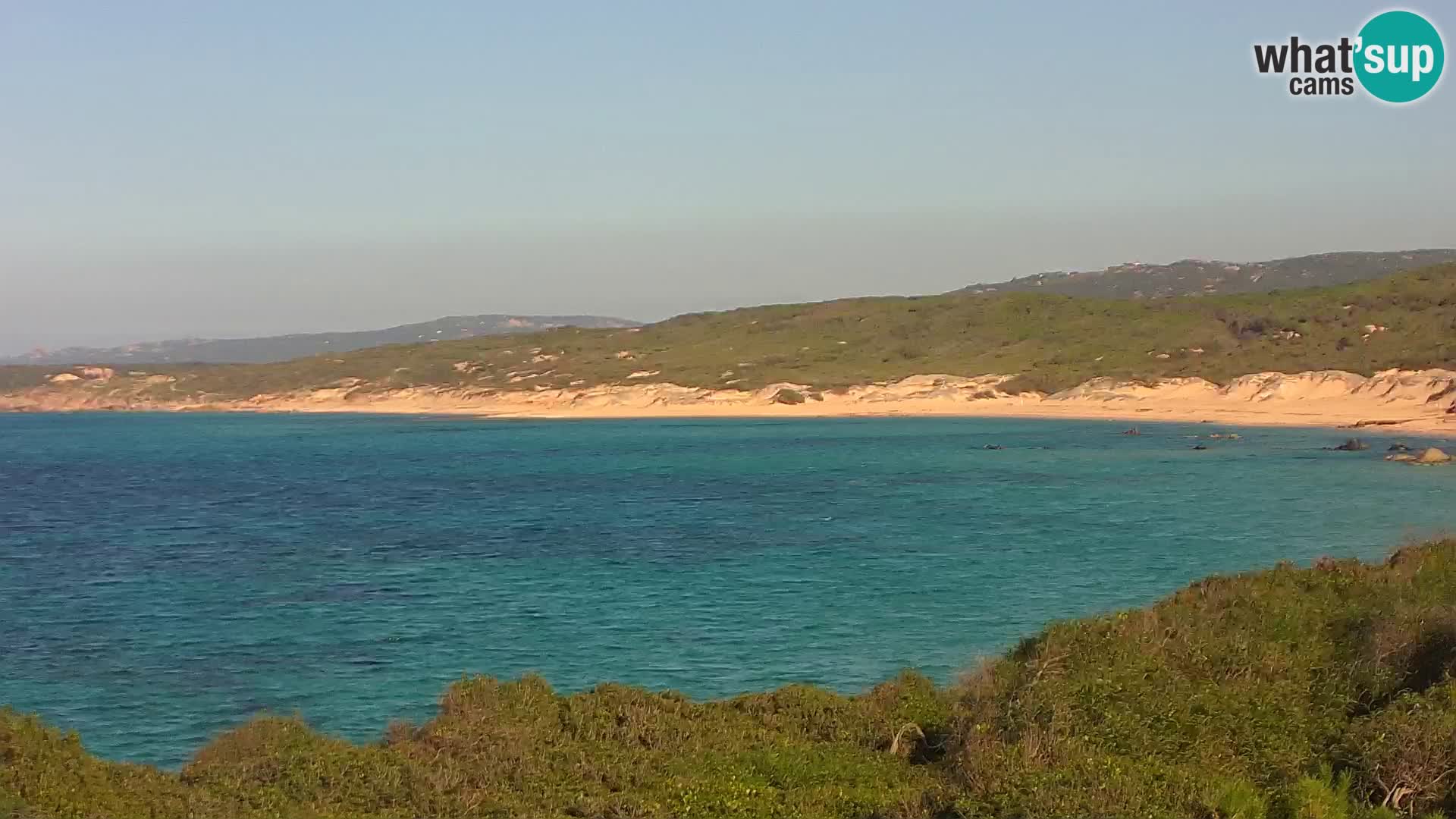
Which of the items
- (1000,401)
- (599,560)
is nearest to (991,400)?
(1000,401)

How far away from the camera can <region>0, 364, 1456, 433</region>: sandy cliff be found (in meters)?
107

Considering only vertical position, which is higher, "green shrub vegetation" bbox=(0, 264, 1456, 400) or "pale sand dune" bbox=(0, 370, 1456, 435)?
"green shrub vegetation" bbox=(0, 264, 1456, 400)

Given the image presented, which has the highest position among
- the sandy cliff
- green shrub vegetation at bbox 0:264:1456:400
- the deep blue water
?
green shrub vegetation at bbox 0:264:1456:400

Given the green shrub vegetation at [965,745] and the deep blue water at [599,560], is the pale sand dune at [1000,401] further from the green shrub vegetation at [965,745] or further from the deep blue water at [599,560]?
the green shrub vegetation at [965,745]

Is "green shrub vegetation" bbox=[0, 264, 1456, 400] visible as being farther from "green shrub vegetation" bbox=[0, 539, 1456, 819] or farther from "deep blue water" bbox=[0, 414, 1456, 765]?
"green shrub vegetation" bbox=[0, 539, 1456, 819]

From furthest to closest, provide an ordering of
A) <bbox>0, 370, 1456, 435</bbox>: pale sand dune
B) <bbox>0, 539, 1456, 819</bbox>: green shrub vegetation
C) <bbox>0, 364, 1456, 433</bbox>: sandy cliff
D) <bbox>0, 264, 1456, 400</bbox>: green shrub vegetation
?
<bbox>0, 264, 1456, 400</bbox>: green shrub vegetation → <bbox>0, 364, 1456, 433</bbox>: sandy cliff → <bbox>0, 370, 1456, 435</bbox>: pale sand dune → <bbox>0, 539, 1456, 819</bbox>: green shrub vegetation

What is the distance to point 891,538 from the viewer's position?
49.0m

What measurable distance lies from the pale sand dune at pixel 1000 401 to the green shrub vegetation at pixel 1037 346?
2.63 metres

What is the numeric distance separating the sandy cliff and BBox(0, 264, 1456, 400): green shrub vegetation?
2.57m

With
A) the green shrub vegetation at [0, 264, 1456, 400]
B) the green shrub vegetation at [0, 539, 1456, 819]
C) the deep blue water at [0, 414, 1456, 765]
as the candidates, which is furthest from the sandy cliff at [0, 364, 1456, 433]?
the green shrub vegetation at [0, 539, 1456, 819]

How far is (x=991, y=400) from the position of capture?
457 feet

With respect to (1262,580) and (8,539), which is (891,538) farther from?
(8,539)

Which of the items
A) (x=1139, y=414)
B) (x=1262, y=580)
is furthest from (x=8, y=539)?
(x=1139, y=414)

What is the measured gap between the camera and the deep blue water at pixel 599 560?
27.7m
